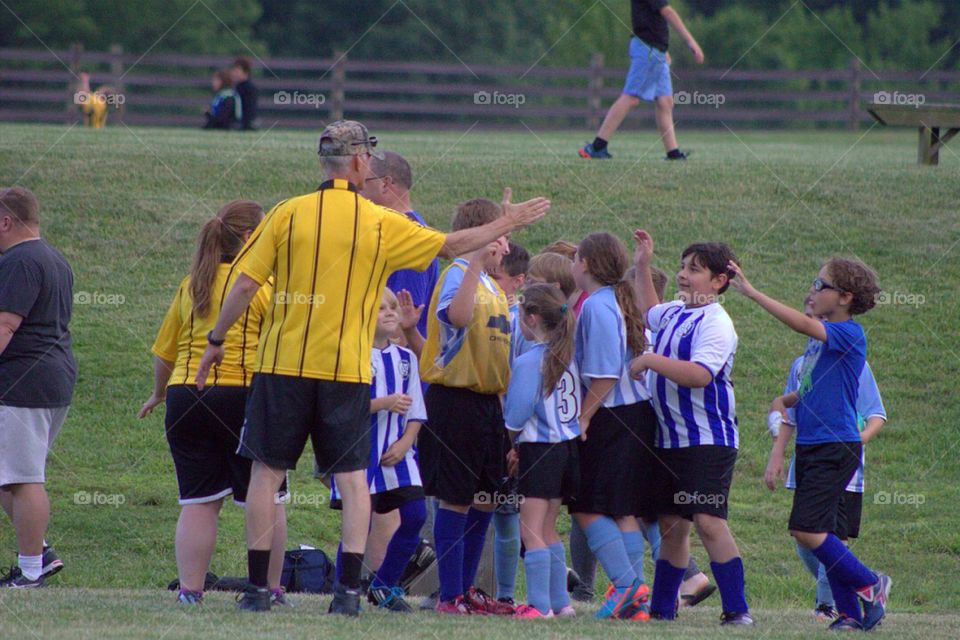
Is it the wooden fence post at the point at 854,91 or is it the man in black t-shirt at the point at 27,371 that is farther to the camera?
the wooden fence post at the point at 854,91

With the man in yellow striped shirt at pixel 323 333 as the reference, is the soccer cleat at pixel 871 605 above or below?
below

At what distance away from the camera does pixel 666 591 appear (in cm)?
609

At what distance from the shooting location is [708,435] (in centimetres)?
595

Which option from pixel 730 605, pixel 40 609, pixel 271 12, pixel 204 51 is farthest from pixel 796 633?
pixel 271 12

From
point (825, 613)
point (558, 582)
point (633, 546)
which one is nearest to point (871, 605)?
point (825, 613)

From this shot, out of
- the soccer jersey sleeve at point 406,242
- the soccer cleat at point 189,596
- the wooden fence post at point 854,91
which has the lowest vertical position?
the soccer cleat at point 189,596

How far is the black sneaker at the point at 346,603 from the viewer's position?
5.34 m

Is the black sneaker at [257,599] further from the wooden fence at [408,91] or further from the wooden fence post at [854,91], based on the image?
the wooden fence post at [854,91]

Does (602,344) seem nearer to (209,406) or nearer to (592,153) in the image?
(209,406)

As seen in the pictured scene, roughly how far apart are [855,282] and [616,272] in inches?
41.7

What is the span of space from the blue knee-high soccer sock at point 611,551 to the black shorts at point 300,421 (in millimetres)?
1256

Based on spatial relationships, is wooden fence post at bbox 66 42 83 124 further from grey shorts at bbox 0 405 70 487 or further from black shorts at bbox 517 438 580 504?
black shorts at bbox 517 438 580 504

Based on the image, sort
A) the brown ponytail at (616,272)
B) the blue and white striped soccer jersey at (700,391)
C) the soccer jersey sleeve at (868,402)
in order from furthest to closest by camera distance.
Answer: the soccer jersey sleeve at (868,402), the brown ponytail at (616,272), the blue and white striped soccer jersey at (700,391)

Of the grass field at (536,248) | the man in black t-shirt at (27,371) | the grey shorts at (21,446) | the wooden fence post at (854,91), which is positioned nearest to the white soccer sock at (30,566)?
the man in black t-shirt at (27,371)
